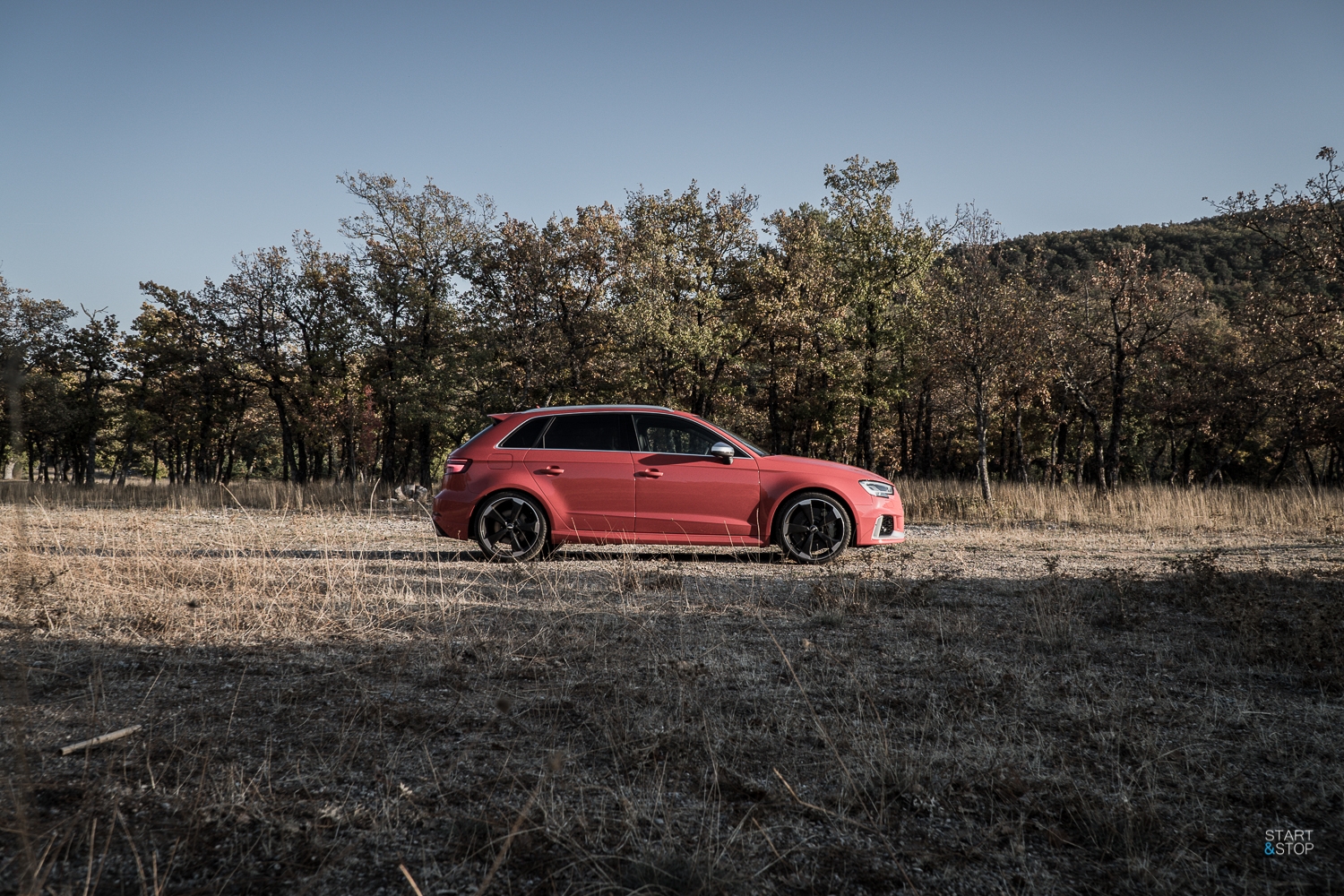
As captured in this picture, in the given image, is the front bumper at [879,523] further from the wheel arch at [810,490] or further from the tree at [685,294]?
the tree at [685,294]

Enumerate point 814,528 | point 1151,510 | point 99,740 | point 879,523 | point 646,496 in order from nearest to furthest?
point 99,740 < point 646,496 < point 814,528 < point 879,523 < point 1151,510

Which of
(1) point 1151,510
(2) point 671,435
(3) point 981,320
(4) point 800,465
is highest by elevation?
(3) point 981,320

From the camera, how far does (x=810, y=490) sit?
27.7ft

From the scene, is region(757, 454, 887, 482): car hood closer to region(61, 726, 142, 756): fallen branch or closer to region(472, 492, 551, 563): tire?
region(472, 492, 551, 563): tire

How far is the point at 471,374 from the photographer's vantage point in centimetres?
3155

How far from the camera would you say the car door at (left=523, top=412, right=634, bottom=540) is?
8.35 m

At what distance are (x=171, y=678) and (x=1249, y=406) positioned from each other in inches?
1512

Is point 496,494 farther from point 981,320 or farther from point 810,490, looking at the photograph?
point 981,320

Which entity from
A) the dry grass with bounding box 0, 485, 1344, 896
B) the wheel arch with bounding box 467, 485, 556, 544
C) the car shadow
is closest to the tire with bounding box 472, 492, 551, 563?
the wheel arch with bounding box 467, 485, 556, 544

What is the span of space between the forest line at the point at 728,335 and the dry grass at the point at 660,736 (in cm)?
1661

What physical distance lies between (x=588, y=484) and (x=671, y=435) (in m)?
1.10

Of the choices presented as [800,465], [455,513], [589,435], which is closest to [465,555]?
[455,513]

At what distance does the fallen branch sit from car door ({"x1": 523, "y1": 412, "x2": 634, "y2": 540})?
5.39m

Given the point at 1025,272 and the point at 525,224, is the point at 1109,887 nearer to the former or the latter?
the point at 1025,272
